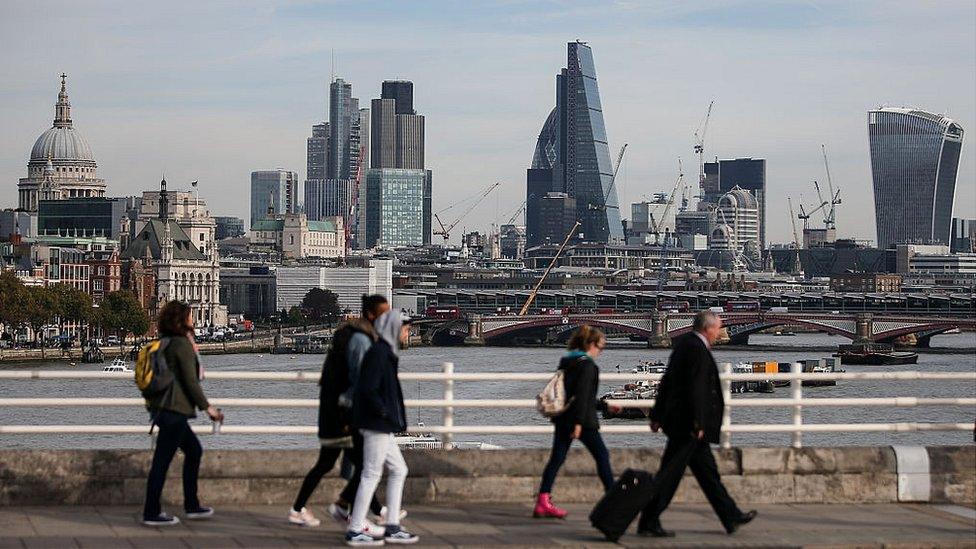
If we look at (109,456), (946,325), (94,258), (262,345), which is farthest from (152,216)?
(109,456)

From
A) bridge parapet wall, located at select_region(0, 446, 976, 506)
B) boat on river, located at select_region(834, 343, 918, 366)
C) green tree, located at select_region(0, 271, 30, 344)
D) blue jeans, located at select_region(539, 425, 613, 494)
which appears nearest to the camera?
blue jeans, located at select_region(539, 425, 613, 494)

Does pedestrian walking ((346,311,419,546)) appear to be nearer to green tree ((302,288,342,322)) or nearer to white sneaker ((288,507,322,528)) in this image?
white sneaker ((288,507,322,528))

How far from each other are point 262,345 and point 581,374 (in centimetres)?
10984

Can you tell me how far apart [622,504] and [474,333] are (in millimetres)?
118192

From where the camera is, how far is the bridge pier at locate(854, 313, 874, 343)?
108863 millimetres

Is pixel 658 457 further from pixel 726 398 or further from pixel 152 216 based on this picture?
pixel 152 216

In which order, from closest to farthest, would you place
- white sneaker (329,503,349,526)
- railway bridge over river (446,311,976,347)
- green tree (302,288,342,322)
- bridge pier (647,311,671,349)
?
1. white sneaker (329,503,349,526)
2. railway bridge over river (446,311,976,347)
3. bridge pier (647,311,671,349)
4. green tree (302,288,342,322)

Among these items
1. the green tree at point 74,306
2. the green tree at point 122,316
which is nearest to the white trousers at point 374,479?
the green tree at point 74,306

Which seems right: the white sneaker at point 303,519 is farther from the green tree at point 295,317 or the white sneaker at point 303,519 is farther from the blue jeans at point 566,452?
the green tree at point 295,317

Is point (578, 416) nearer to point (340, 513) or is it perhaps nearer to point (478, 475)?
point (478, 475)

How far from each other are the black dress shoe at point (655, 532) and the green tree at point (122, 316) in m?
101

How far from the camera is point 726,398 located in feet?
40.5

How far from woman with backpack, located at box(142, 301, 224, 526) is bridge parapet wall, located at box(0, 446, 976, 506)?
795 mm

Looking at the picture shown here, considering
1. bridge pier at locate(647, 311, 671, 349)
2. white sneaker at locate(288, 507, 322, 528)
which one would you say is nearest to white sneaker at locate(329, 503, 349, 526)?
white sneaker at locate(288, 507, 322, 528)
